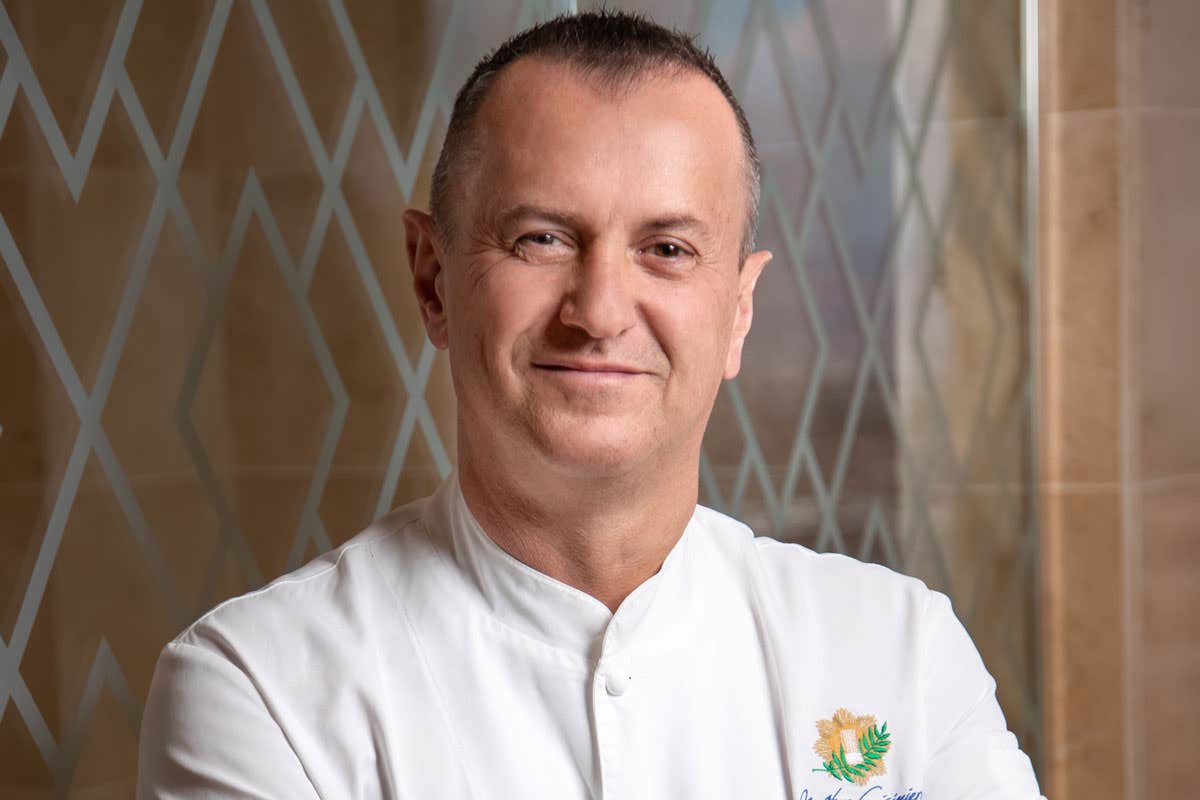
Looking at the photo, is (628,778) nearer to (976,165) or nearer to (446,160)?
(446,160)

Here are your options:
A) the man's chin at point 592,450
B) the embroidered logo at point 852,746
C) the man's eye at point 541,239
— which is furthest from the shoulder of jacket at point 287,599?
the embroidered logo at point 852,746

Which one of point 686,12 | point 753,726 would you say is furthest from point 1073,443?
point 753,726

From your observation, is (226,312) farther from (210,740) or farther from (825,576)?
(825,576)

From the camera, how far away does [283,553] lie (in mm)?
1371

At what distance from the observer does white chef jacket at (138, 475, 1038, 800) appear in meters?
1.12

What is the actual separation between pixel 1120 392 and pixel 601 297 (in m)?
1.72

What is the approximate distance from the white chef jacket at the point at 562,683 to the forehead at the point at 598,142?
31 cm

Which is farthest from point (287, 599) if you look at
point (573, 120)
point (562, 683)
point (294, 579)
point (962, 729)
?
point (962, 729)

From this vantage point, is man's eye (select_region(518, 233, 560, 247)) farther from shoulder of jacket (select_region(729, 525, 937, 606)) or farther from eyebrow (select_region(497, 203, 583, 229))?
shoulder of jacket (select_region(729, 525, 937, 606))

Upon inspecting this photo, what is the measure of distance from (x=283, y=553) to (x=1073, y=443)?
174cm

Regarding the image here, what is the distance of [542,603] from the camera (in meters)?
1.25

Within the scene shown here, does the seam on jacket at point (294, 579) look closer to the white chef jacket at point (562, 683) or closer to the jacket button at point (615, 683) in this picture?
the white chef jacket at point (562, 683)

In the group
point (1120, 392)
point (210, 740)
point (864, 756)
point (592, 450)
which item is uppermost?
point (592, 450)

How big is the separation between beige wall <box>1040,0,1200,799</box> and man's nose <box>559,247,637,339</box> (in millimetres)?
1668
